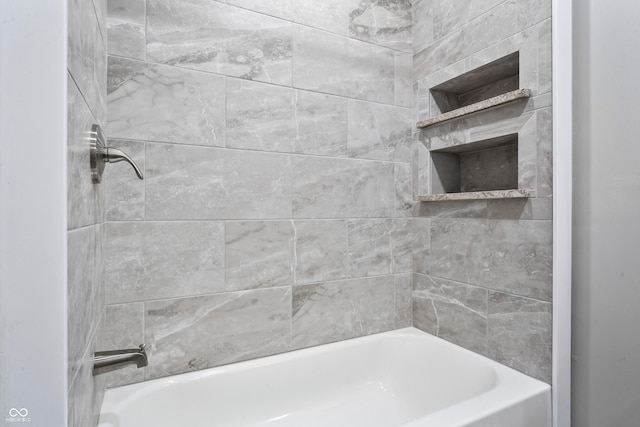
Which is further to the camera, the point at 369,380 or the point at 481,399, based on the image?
the point at 369,380

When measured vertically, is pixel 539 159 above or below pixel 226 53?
below

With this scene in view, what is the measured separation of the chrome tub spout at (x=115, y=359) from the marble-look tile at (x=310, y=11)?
138 centimetres

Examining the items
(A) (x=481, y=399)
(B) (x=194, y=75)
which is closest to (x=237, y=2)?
(B) (x=194, y=75)

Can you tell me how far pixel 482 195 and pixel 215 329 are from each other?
4.14 feet

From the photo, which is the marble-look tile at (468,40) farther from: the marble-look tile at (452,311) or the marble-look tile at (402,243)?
the marble-look tile at (452,311)

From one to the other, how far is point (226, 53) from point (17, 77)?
1.05 m

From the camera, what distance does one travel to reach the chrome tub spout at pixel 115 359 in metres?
0.95

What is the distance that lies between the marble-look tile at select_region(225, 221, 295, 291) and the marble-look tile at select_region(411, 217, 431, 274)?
2.38 feet

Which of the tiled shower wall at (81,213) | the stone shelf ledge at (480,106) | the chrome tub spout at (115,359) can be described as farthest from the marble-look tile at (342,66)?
the chrome tub spout at (115,359)

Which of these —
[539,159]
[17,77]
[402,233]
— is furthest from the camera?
[402,233]

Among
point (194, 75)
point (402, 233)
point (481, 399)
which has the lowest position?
point (481, 399)

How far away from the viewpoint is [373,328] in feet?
5.97

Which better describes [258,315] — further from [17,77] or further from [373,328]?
[17,77]

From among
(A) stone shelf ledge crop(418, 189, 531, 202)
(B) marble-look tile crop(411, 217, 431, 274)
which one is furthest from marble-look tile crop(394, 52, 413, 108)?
(B) marble-look tile crop(411, 217, 431, 274)
